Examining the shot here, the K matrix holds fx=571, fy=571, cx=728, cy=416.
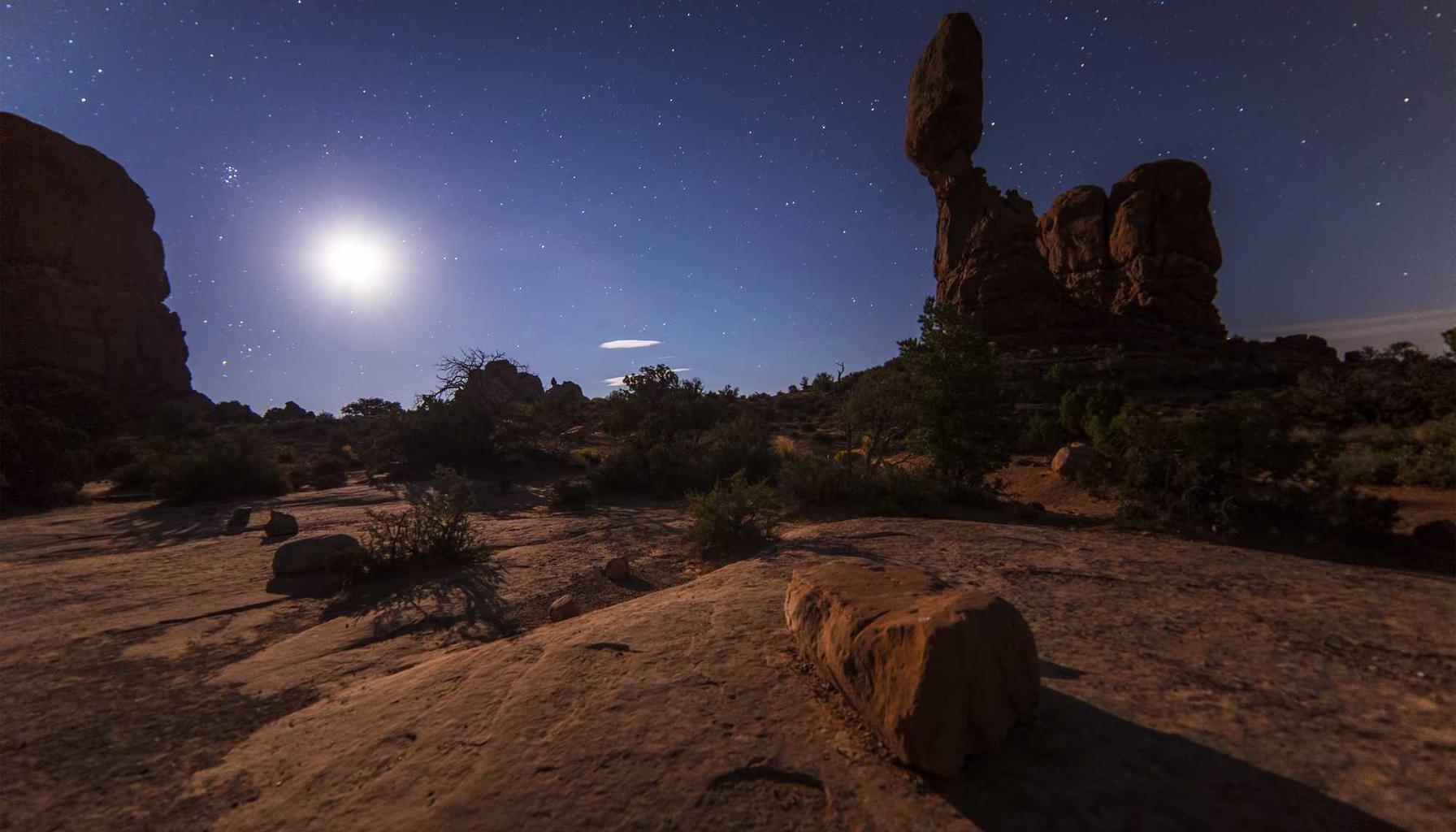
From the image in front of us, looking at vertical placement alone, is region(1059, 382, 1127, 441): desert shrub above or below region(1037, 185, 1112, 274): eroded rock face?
below

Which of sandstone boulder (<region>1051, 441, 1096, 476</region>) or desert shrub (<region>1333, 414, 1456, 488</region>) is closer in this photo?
desert shrub (<region>1333, 414, 1456, 488</region>)

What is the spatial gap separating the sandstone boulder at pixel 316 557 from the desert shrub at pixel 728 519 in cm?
376

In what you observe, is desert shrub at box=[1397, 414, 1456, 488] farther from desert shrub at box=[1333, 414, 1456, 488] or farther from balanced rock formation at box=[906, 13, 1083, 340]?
balanced rock formation at box=[906, 13, 1083, 340]

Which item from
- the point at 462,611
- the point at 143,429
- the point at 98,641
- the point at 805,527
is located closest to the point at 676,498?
the point at 805,527

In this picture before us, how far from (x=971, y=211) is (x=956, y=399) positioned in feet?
119

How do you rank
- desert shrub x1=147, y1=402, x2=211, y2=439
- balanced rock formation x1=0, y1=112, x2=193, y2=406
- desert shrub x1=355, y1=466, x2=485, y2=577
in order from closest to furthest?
desert shrub x1=355, y1=466, x2=485, y2=577 < desert shrub x1=147, y1=402, x2=211, y2=439 < balanced rock formation x1=0, y1=112, x2=193, y2=406

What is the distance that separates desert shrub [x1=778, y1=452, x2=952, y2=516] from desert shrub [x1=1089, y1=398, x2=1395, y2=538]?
114 inches

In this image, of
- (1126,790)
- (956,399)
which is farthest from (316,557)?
(956,399)

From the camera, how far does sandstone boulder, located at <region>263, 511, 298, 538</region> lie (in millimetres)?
8391

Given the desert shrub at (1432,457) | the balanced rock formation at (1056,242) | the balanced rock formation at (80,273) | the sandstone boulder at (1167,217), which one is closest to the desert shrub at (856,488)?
the desert shrub at (1432,457)

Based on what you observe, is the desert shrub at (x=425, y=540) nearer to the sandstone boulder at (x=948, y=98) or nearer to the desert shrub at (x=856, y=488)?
the desert shrub at (x=856, y=488)

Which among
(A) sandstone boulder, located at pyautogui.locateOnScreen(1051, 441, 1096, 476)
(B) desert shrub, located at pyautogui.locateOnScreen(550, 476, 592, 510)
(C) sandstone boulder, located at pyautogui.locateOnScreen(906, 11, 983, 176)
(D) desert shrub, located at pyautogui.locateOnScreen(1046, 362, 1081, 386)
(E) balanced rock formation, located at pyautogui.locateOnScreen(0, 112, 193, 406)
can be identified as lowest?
(B) desert shrub, located at pyautogui.locateOnScreen(550, 476, 592, 510)

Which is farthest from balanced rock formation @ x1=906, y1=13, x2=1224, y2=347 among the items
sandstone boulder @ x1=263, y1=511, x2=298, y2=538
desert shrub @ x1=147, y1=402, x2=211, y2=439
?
desert shrub @ x1=147, y1=402, x2=211, y2=439

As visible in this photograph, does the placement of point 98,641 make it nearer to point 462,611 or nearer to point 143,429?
point 462,611
